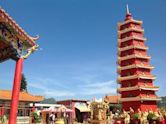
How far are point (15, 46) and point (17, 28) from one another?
852 mm

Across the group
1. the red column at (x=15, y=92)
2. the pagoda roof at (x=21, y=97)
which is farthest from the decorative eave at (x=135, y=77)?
the red column at (x=15, y=92)

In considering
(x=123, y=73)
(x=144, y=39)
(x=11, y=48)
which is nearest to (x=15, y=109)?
(x=11, y=48)

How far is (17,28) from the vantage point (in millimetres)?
10312

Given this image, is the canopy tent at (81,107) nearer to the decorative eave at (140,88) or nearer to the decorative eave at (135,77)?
the decorative eave at (140,88)

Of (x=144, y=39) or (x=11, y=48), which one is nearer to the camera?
(x=11, y=48)

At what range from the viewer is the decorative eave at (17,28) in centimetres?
920

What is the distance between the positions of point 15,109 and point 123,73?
91.3 ft

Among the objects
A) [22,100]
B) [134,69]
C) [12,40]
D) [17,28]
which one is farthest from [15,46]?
[134,69]

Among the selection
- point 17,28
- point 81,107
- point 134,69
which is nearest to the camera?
point 17,28

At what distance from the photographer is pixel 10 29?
10070mm

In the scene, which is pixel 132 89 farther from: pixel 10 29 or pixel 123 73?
pixel 10 29

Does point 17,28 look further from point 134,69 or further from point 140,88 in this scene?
point 134,69

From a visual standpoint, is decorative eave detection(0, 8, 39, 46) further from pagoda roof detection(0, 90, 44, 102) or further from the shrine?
pagoda roof detection(0, 90, 44, 102)

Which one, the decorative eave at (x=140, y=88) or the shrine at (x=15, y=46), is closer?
the shrine at (x=15, y=46)
